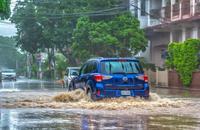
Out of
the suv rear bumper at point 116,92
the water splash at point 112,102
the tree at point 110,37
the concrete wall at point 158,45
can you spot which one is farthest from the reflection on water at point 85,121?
the concrete wall at point 158,45

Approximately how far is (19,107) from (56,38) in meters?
44.6

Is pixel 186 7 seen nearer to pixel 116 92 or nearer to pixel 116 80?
pixel 116 80

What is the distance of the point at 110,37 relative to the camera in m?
49.7

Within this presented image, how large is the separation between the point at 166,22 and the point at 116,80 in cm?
2868

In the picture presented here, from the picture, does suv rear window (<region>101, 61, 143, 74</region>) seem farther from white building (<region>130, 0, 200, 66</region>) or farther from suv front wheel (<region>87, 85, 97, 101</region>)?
white building (<region>130, 0, 200, 66</region>)

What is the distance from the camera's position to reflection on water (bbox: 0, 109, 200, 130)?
12.8 meters

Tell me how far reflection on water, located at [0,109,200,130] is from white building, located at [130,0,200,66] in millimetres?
27381

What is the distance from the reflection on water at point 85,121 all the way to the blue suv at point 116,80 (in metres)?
3.67

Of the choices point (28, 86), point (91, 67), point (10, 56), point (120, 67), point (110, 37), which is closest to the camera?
point (120, 67)

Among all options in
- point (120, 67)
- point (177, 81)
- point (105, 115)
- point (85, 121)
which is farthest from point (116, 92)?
point (177, 81)

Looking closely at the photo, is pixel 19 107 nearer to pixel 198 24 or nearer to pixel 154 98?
pixel 154 98

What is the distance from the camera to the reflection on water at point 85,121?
12812 mm

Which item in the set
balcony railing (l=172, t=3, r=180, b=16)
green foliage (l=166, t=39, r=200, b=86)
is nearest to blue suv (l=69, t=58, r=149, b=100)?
green foliage (l=166, t=39, r=200, b=86)

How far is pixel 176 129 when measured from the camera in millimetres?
12383
